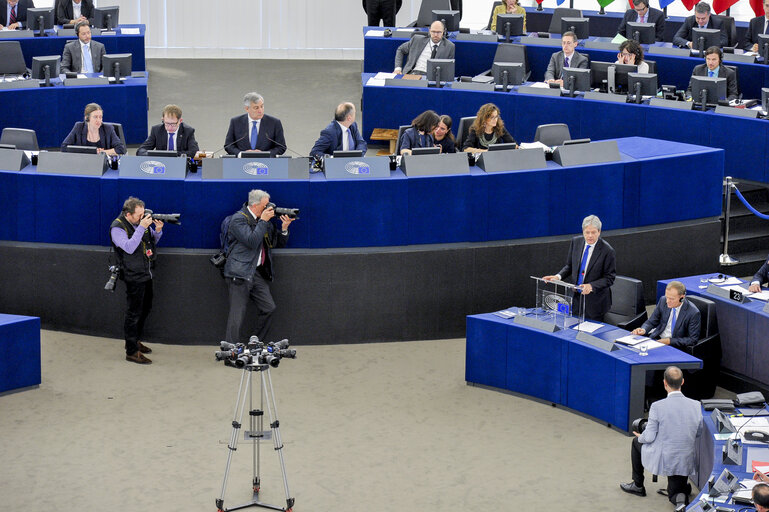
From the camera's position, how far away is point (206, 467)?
8656 mm

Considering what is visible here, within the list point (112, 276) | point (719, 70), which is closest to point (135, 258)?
point (112, 276)

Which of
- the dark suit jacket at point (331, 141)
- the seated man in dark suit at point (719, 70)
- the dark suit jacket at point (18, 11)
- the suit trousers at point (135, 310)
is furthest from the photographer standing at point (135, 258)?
the dark suit jacket at point (18, 11)

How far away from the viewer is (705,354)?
980cm

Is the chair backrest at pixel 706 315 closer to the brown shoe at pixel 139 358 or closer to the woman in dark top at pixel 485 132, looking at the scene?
the woman in dark top at pixel 485 132

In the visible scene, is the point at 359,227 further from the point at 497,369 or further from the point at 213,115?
the point at 213,115

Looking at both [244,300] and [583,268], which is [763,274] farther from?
[244,300]

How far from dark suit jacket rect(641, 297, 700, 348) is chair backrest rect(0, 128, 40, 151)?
5.95 metres

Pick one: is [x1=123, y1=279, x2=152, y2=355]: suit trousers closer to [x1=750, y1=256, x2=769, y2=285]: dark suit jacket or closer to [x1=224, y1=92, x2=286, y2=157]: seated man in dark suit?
[x1=224, y1=92, x2=286, y2=157]: seated man in dark suit

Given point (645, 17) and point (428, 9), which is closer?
point (645, 17)

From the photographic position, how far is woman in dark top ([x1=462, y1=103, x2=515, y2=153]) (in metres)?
12.2

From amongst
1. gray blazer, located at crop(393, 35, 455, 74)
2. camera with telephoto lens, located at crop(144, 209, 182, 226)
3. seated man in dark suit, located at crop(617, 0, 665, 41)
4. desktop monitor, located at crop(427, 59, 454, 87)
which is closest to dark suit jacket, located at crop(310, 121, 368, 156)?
camera with telephoto lens, located at crop(144, 209, 182, 226)

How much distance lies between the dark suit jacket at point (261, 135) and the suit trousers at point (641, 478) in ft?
16.2

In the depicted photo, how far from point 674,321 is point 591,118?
4.90 m

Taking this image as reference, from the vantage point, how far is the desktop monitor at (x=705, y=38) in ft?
51.5
